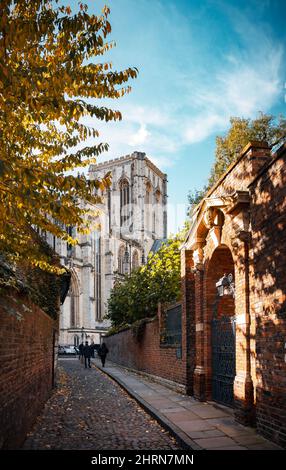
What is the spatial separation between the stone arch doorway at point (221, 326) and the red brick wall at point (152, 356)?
1868 mm

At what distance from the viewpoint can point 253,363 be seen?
26.1ft

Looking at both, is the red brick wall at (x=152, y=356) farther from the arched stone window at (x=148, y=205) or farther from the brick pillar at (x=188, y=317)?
the arched stone window at (x=148, y=205)

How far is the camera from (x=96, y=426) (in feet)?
28.3

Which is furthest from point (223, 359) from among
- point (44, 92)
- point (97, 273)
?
point (97, 273)

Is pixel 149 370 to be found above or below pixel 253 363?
below

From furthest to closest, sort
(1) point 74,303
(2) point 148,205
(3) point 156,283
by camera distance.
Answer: (2) point 148,205 → (1) point 74,303 → (3) point 156,283

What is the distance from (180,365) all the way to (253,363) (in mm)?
5403

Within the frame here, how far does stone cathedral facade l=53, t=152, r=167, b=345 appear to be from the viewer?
5834 cm

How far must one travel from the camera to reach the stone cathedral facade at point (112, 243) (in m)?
58.3

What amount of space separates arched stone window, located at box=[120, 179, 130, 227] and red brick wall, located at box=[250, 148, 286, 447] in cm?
7488

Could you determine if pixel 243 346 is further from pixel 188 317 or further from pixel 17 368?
pixel 188 317

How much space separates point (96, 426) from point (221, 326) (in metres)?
3.45
